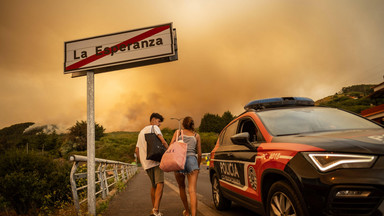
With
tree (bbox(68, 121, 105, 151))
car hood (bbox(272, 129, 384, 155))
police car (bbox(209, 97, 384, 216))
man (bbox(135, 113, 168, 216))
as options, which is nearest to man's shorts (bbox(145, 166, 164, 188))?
man (bbox(135, 113, 168, 216))

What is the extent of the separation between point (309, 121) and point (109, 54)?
3.66 m

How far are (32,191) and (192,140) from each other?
347 inches

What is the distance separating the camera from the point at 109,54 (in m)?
5.67

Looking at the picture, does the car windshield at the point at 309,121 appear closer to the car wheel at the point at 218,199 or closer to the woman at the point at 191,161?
the woman at the point at 191,161

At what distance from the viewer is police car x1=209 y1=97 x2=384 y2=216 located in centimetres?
268

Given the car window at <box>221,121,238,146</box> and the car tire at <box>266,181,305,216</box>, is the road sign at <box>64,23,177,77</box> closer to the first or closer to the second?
the car window at <box>221,121,238,146</box>

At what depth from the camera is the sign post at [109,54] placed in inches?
217

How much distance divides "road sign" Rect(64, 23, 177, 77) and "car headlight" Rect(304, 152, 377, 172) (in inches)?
129

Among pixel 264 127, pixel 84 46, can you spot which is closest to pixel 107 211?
pixel 84 46

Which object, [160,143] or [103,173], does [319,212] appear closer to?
[160,143]

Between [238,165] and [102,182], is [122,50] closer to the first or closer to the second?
[238,165]

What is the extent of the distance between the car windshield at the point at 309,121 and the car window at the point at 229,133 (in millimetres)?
1000

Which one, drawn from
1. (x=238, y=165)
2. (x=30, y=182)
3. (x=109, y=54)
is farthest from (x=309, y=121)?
(x=30, y=182)

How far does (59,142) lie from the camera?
109250 millimetres
